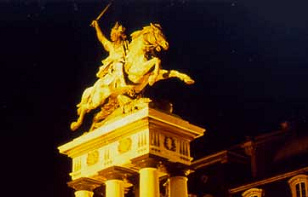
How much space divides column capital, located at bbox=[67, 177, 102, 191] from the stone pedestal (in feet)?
0.37

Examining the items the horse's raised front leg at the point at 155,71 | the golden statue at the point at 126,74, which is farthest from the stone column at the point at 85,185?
the horse's raised front leg at the point at 155,71

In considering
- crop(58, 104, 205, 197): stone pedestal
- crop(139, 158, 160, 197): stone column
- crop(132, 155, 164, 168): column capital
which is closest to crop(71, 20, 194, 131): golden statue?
crop(58, 104, 205, 197): stone pedestal

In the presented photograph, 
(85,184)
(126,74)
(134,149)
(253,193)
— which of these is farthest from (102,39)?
(253,193)

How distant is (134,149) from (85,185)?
2.32 m

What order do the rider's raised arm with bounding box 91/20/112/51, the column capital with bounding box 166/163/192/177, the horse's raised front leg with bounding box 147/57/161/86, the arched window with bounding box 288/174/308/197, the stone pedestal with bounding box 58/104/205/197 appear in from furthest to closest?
the arched window with bounding box 288/174/308/197, the rider's raised arm with bounding box 91/20/112/51, the horse's raised front leg with bounding box 147/57/161/86, the column capital with bounding box 166/163/192/177, the stone pedestal with bounding box 58/104/205/197

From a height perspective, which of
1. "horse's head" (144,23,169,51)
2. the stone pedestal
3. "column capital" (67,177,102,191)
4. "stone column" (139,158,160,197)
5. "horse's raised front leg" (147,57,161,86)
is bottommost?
"stone column" (139,158,160,197)

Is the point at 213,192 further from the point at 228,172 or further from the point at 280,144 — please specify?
the point at 280,144

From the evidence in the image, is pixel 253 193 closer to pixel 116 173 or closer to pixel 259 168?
pixel 259 168

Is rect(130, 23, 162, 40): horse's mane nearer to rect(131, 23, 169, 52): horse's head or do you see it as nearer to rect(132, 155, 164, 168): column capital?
rect(131, 23, 169, 52): horse's head

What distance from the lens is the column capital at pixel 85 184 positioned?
2311 cm

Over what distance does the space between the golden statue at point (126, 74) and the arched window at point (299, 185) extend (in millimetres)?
17932

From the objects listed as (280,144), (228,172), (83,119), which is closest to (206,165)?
(228,172)

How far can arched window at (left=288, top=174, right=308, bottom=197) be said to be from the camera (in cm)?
3915

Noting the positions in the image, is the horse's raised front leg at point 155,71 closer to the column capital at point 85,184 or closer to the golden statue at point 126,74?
the golden statue at point 126,74
